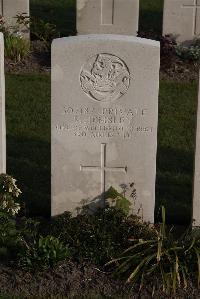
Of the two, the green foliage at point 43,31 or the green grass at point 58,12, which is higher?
the green grass at point 58,12

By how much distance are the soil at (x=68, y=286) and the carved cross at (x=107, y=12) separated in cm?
764

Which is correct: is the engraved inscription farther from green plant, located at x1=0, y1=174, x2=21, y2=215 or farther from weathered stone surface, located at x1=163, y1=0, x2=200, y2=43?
weathered stone surface, located at x1=163, y1=0, x2=200, y2=43

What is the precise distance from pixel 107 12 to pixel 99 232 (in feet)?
24.0

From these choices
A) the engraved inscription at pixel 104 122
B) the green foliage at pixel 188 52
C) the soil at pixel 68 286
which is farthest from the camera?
the green foliage at pixel 188 52

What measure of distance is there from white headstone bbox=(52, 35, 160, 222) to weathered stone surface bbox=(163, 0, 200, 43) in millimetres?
6584

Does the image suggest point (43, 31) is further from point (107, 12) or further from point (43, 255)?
point (43, 255)

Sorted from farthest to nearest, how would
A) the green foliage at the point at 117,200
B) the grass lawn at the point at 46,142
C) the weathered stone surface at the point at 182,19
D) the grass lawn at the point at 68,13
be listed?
the grass lawn at the point at 68,13
the weathered stone surface at the point at 182,19
the grass lawn at the point at 46,142
the green foliage at the point at 117,200

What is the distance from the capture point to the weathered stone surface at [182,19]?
1313 centimetres

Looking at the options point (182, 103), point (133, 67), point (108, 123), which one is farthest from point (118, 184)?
point (182, 103)

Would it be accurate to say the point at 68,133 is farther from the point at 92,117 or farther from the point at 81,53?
the point at 81,53

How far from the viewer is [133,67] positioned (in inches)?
266

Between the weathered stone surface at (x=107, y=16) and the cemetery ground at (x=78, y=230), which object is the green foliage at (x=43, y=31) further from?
the cemetery ground at (x=78, y=230)

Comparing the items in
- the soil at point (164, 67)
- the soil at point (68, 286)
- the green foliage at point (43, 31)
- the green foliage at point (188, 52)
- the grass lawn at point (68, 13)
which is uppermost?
the grass lawn at point (68, 13)

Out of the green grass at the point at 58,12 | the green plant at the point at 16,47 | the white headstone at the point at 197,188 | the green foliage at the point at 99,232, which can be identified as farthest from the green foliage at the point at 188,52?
the green foliage at the point at 99,232
